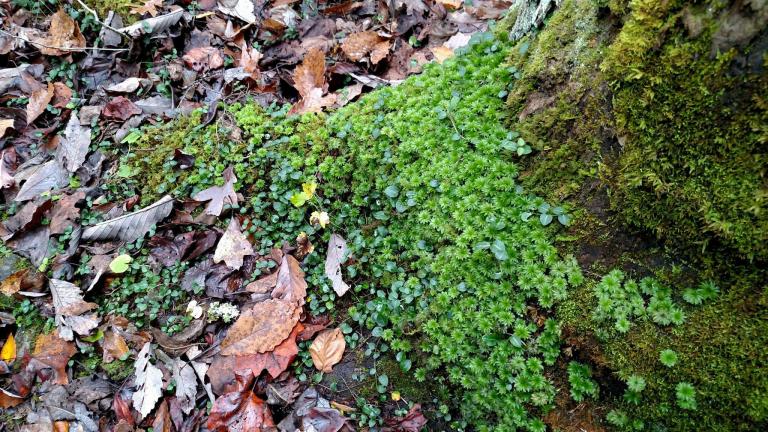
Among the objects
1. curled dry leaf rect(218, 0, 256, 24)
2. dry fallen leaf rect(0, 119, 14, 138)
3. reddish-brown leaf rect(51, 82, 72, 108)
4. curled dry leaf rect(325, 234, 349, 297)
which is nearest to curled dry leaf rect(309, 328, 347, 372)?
curled dry leaf rect(325, 234, 349, 297)

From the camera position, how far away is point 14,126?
15.8ft

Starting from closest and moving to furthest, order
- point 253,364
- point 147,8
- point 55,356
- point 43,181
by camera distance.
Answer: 1. point 253,364
2. point 55,356
3. point 43,181
4. point 147,8

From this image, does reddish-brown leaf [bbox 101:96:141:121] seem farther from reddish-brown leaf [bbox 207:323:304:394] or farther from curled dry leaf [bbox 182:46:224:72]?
reddish-brown leaf [bbox 207:323:304:394]

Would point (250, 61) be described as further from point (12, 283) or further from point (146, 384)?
point (146, 384)

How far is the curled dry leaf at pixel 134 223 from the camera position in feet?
13.3

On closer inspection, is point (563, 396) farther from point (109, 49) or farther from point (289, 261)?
point (109, 49)

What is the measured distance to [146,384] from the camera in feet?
11.3

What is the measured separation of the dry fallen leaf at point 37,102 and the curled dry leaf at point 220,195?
2291mm

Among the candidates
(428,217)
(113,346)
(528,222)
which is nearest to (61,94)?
(113,346)

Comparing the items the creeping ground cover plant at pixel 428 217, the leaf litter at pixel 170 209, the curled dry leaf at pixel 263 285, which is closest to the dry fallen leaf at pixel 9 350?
the leaf litter at pixel 170 209

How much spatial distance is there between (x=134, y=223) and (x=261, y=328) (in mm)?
1615

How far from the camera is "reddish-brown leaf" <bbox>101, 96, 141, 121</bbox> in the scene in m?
4.65

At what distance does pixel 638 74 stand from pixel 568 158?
0.63m

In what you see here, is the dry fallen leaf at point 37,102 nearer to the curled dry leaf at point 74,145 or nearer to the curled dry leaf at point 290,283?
the curled dry leaf at point 74,145
